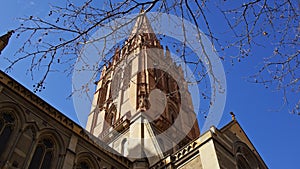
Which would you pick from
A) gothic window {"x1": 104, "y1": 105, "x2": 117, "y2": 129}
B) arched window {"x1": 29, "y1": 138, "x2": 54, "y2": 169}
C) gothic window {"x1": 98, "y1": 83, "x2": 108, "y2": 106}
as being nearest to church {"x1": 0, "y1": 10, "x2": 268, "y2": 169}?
arched window {"x1": 29, "y1": 138, "x2": 54, "y2": 169}

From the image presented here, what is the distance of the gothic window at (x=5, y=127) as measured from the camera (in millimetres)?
10695

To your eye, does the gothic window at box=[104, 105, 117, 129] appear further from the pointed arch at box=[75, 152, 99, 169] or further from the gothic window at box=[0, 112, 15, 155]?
the gothic window at box=[0, 112, 15, 155]

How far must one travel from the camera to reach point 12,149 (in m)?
10.6

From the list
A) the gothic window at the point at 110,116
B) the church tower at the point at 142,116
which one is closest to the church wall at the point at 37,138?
the church tower at the point at 142,116

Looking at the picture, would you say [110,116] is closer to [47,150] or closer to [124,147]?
[124,147]

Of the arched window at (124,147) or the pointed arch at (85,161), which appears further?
the arched window at (124,147)

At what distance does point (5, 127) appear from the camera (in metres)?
11.1

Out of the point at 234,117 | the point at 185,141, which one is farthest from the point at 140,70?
the point at 234,117

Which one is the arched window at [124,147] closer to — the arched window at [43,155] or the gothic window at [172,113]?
the arched window at [43,155]

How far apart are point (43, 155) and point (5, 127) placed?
185 centimetres

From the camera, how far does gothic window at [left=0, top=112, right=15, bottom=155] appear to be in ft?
35.1

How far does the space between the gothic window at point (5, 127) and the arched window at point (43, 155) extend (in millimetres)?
1243

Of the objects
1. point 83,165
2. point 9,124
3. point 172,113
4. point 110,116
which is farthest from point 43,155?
point 172,113

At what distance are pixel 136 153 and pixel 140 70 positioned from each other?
11918 mm
